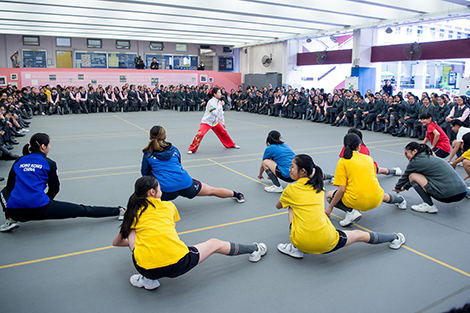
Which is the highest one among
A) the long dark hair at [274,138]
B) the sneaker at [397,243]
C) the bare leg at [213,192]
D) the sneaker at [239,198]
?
the long dark hair at [274,138]

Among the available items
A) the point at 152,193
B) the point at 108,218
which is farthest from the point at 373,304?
the point at 108,218

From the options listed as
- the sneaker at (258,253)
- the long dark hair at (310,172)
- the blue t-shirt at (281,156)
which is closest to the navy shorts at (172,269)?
the sneaker at (258,253)

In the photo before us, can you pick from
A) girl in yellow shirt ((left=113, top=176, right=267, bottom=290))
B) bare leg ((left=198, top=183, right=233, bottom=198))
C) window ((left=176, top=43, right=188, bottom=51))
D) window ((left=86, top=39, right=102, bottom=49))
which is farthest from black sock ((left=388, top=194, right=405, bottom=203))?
window ((left=176, top=43, right=188, bottom=51))

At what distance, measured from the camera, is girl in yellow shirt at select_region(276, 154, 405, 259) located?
3564 mm

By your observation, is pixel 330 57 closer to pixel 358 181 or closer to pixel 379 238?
pixel 358 181

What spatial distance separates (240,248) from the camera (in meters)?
3.65

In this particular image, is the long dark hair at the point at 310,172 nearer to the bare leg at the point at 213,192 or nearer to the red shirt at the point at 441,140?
the bare leg at the point at 213,192

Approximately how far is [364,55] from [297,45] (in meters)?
6.28

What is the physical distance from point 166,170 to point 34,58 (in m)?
25.5

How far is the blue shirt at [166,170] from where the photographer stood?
489 cm

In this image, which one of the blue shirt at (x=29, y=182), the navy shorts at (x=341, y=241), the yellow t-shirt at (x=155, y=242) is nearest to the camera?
the yellow t-shirt at (x=155, y=242)

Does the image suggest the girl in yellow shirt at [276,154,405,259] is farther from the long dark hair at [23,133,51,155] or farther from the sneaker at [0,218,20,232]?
the sneaker at [0,218,20,232]

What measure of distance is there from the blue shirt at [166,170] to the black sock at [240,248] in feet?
5.08

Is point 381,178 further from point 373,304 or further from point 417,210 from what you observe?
point 373,304
